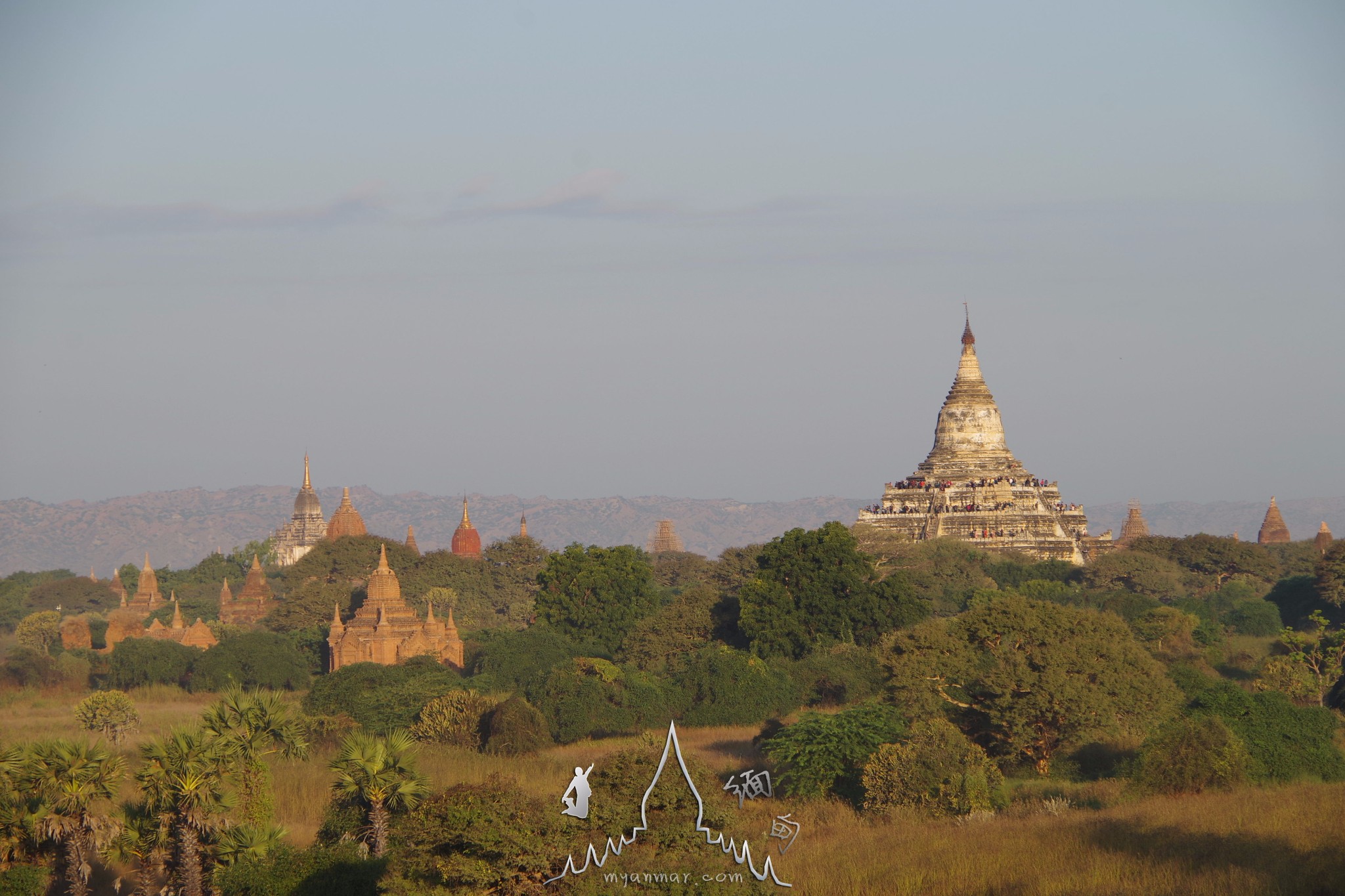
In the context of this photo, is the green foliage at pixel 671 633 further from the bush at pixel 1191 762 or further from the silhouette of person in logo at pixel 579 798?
the silhouette of person in logo at pixel 579 798

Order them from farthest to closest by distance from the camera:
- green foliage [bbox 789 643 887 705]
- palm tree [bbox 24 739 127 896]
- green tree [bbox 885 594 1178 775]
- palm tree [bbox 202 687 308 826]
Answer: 1. green foliage [bbox 789 643 887 705]
2. green tree [bbox 885 594 1178 775]
3. palm tree [bbox 202 687 308 826]
4. palm tree [bbox 24 739 127 896]

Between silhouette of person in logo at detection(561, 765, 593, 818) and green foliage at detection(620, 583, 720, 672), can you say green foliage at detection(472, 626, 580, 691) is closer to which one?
green foliage at detection(620, 583, 720, 672)

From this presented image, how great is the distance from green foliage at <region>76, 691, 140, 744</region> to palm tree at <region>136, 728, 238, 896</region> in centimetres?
2467

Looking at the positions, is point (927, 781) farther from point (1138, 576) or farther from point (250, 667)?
point (1138, 576)

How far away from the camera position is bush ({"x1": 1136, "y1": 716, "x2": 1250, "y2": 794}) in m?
38.9

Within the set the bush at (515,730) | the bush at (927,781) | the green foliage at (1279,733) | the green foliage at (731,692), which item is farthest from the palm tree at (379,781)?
the green foliage at (731,692)

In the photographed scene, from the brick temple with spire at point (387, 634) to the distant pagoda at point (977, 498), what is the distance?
116 feet

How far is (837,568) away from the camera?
71.4 m

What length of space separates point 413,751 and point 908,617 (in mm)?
37149

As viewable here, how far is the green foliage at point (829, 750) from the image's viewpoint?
135ft

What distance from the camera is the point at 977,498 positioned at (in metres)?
113

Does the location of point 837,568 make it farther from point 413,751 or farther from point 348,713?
point 413,751

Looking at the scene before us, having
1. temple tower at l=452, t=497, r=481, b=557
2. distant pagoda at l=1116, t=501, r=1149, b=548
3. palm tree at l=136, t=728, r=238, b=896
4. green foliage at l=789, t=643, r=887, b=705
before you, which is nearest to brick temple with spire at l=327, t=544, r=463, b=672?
green foliage at l=789, t=643, r=887, b=705

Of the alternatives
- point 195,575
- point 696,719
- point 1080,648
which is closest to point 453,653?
point 696,719
